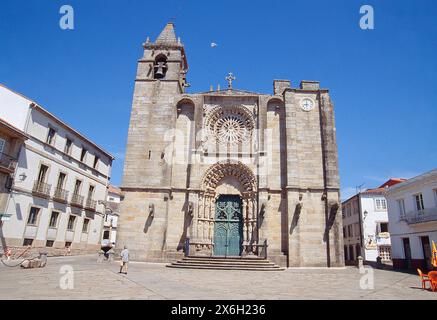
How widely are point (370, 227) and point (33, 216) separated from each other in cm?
3115

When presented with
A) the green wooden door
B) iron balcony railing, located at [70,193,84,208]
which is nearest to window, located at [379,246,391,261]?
the green wooden door

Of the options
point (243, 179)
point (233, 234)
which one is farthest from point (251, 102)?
point (233, 234)

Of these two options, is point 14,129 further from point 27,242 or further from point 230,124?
point 230,124

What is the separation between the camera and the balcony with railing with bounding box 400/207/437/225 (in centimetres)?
1800

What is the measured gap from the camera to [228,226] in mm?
18891

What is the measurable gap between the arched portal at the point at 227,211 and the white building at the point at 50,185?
1154cm

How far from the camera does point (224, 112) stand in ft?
68.6

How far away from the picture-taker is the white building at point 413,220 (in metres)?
18.4

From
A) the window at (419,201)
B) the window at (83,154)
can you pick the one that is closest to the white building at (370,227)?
the window at (419,201)

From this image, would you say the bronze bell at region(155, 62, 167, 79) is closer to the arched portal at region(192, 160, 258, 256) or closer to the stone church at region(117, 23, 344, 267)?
the stone church at region(117, 23, 344, 267)

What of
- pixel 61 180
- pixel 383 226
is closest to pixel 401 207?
pixel 383 226

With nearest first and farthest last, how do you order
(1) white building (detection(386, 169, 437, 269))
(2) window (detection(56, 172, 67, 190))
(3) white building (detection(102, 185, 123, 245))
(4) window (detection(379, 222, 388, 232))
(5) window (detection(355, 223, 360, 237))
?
(1) white building (detection(386, 169, 437, 269))
(2) window (detection(56, 172, 67, 190))
(4) window (detection(379, 222, 388, 232))
(5) window (detection(355, 223, 360, 237))
(3) white building (detection(102, 185, 123, 245))

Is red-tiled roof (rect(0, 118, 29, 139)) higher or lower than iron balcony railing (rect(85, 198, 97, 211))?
higher
